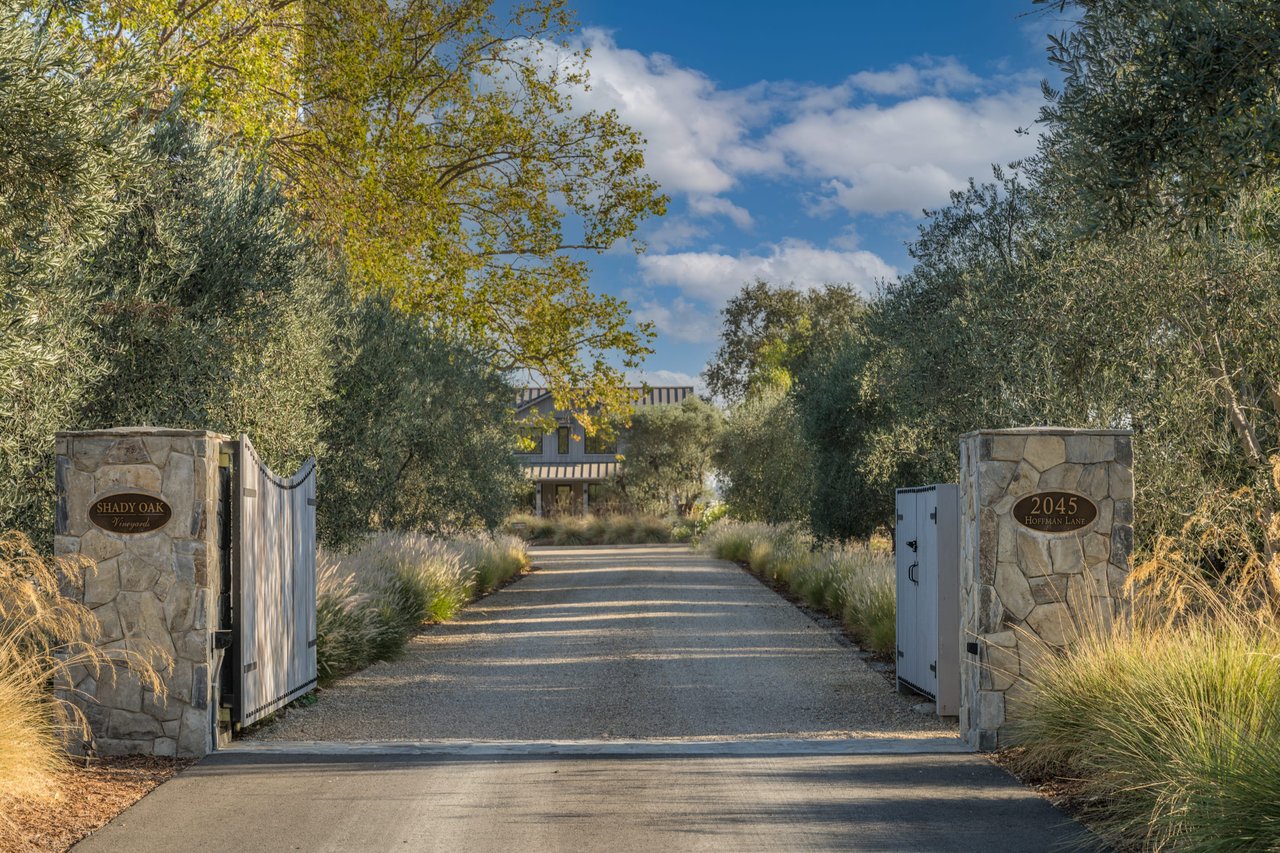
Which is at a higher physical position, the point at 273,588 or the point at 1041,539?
the point at 1041,539

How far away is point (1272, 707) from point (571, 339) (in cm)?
1601

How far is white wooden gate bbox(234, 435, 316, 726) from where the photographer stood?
8094 mm

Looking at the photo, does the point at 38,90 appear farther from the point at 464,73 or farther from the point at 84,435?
the point at 464,73

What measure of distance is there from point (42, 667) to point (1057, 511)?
7.07m

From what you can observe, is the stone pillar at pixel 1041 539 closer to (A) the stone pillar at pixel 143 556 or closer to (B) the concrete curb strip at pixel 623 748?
(B) the concrete curb strip at pixel 623 748

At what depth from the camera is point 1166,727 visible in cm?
592

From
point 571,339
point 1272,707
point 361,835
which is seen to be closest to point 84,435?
point 361,835

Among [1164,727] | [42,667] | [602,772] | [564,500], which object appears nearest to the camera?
[1164,727]

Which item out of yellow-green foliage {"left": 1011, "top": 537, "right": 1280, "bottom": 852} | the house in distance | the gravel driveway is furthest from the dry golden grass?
the house in distance

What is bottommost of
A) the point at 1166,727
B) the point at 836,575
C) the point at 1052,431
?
the point at 836,575

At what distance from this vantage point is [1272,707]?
5816 mm

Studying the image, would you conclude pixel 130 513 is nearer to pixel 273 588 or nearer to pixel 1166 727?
pixel 273 588

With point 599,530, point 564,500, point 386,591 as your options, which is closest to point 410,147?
point 386,591

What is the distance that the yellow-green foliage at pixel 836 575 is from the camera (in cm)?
1318
